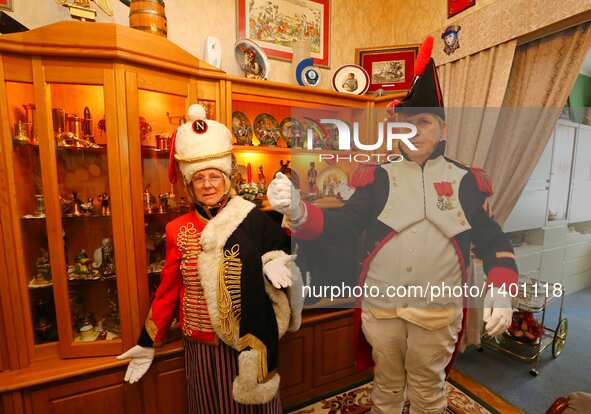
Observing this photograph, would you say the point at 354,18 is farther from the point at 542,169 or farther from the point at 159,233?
the point at 159,233

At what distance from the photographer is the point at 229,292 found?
3.13 ft

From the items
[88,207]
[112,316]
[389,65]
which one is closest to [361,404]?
[112,316]

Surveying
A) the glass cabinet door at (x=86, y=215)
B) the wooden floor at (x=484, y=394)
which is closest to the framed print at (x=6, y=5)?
the glass cabinet door at (x=86, y=215)

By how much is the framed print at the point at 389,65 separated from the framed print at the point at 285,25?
0.28 m

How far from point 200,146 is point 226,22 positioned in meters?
1.06

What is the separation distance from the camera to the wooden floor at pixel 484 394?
4.95 feet

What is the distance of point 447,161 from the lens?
0.98 meters

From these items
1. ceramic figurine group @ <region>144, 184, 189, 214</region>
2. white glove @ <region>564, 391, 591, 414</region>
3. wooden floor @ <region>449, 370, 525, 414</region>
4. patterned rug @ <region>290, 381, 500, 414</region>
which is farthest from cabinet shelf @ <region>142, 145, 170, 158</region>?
wooden floor @ <region>449, 370, 525, 414</region>

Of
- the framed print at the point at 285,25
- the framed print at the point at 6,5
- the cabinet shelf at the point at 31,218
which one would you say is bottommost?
the cabinet shelf at the point at 31,218

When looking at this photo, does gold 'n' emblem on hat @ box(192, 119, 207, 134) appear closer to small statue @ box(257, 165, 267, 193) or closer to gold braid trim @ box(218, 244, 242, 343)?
gold braid trim @ box(218, 244, 242, 343)

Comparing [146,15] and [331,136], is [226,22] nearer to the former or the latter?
[146,15]

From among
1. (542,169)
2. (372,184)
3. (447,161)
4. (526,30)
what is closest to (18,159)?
(372,184)

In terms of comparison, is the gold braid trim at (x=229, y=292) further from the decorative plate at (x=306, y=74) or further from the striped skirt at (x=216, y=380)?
the decorative plate at (x=306, y=74)

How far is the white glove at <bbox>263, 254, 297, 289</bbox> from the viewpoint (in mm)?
928
